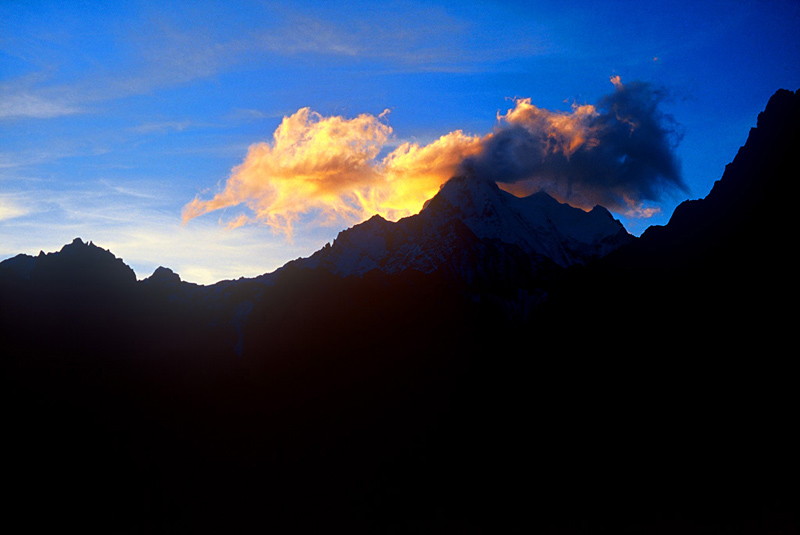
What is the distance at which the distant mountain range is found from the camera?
10950 centimetres

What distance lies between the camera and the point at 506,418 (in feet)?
547

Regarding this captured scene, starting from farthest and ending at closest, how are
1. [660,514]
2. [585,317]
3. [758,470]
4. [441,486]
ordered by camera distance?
[585,317]
[441,486]
[660,514]
[758,470]

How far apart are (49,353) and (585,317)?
145250 millimetres

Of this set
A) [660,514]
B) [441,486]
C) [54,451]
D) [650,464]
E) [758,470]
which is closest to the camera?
[758,470]

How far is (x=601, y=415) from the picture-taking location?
5335 inches

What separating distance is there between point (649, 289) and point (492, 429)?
5957cm

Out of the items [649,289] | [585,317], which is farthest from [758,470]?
[585,317]

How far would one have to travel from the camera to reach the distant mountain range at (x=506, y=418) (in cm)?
10950

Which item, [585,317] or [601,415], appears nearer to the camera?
[601,415]

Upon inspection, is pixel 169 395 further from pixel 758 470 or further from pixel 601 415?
pixel 758 470

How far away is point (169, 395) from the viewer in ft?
580

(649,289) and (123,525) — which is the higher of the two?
(649,289)

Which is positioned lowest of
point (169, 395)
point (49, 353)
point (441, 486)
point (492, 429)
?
point (441, 486)

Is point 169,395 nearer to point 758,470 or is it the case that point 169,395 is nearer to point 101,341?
point 101,341
